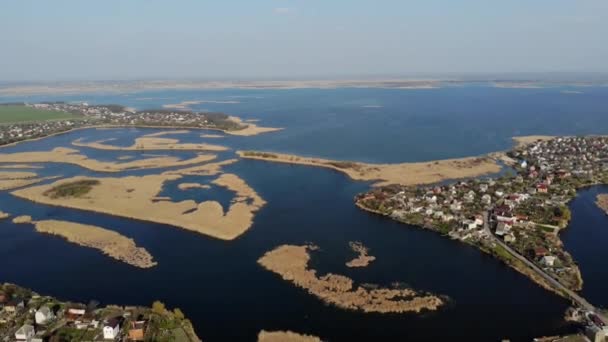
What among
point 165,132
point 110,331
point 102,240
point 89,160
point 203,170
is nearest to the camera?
point 110,331

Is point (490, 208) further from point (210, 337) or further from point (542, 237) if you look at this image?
point (210, 337)

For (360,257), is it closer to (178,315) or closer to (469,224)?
(469,224)

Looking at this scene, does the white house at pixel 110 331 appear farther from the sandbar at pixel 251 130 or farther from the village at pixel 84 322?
the sandbar at pixel 251 130

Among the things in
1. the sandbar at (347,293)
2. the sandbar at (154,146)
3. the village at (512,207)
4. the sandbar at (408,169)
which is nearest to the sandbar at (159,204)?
the sandbar at (347,293)

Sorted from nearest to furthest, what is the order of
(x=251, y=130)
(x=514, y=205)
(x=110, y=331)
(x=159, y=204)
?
(x=110, y=331) < (x=514, y=205) < (x=159, y=204) < (x=251, y=130)

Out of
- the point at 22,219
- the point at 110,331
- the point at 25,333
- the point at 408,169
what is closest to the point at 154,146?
the point at 22,219

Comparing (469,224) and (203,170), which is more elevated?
(203,170)
